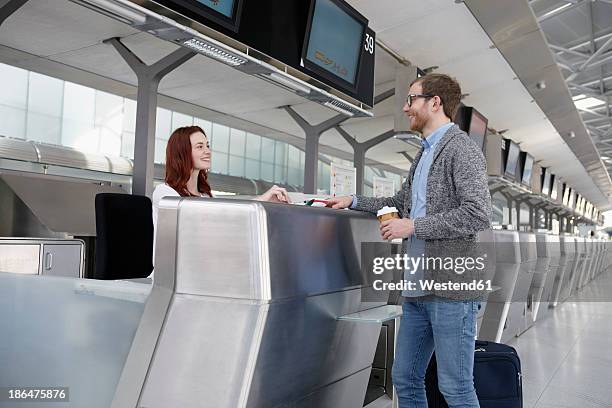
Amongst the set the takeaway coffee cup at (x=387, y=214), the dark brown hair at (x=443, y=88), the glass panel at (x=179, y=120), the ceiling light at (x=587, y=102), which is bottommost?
the takeaway coffee cup at (x=387, y=214)

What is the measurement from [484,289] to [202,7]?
2.47 meters

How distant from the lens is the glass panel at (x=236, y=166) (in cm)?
1351

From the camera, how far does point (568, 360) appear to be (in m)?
4.75

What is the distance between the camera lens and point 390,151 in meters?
13.3

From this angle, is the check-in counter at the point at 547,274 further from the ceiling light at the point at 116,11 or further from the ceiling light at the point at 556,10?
the ceiling light at the point at 556,10

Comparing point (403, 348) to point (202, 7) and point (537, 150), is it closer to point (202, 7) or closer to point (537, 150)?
point (202, 7)

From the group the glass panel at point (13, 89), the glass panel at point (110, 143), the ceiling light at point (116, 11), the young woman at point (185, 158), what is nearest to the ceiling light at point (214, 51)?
the ceiling light at point (116, 11)

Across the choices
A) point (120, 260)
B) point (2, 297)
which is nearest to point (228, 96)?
point (120, 260)

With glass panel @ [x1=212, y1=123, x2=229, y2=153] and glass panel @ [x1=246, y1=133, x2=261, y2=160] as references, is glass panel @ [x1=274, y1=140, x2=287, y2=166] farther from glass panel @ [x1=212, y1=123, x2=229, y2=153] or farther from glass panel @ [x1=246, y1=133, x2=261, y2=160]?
glass panel @ [x1=212, y1=123, x2=229, y2=153]

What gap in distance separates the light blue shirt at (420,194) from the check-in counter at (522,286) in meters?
3.53

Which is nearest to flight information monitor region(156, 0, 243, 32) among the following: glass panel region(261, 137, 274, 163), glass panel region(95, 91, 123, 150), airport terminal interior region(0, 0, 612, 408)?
airport terminal interior region(0, 0, 612, 408)

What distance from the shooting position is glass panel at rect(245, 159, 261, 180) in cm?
1411
